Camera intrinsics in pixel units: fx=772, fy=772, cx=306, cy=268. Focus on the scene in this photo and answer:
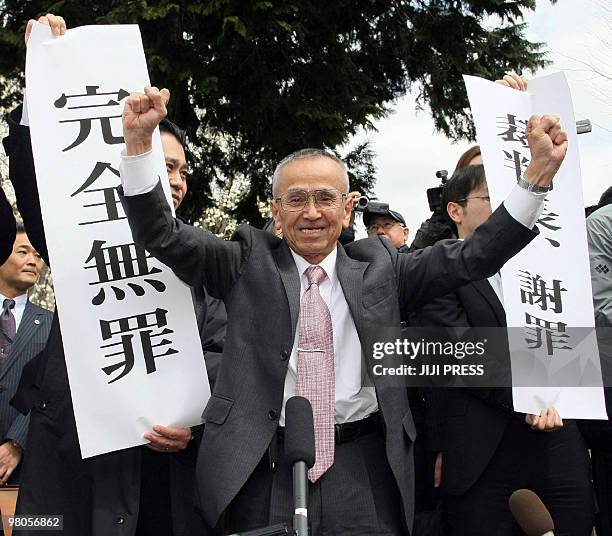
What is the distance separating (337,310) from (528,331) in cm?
77

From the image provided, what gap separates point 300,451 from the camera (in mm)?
1718

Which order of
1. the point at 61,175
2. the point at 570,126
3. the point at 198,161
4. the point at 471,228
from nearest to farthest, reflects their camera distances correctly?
1. the point at 61,175
2. the point at 570,126
3. the point at 471,228
4. the point at 198,161

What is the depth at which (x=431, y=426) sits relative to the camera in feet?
10.2

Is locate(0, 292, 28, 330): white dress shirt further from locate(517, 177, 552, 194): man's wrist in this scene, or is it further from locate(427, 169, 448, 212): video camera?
locate(517, 177, 552, 194): man's wrist

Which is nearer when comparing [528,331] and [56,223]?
[56,223]

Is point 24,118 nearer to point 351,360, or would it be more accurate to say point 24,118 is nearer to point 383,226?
point 351,360

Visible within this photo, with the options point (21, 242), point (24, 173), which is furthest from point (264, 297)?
point (21, 242)

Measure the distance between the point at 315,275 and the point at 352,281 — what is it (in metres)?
0.13

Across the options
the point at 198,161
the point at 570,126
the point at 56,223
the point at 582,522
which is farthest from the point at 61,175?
the point at 198,161

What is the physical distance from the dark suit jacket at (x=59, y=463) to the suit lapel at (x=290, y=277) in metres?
0.76

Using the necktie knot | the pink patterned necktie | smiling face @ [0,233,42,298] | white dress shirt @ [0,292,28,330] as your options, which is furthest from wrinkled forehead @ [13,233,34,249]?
the pink patterned necktie

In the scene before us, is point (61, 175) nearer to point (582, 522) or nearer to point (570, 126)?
point (570, 126)

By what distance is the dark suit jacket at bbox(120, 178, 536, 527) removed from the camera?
233 cm

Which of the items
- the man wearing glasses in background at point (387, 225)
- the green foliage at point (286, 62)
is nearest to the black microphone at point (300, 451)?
the man wearing glasses in background at point (387, 225)
